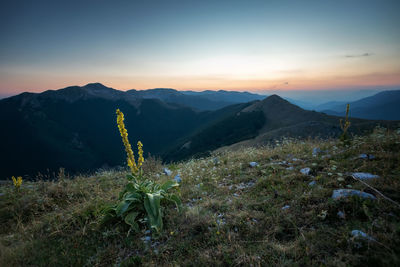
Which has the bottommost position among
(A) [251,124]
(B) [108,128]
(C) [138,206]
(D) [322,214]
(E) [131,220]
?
(B) [108,128]

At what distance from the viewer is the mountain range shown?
301 ft

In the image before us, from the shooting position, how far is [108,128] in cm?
16562

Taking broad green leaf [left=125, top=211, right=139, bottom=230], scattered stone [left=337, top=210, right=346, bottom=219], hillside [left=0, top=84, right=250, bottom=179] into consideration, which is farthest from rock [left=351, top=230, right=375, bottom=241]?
hillside [left=0, top=84, right=250, bottom=179]

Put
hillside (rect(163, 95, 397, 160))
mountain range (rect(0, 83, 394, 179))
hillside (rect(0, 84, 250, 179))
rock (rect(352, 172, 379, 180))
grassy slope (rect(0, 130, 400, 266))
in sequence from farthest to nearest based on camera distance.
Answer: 1. hillside (rect(0, 84, 250, 179))
2. mountain range (rect(0, 83, 394, 179))
3. hillside (rect(163, 95, 397, 160))
4. rock (rect(352, 172, 379, 180))
5. grassy slope (rect(0, 130, 400, 266))

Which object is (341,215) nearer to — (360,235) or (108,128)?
(360,235)

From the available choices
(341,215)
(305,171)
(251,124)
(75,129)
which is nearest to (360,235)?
(341,215)

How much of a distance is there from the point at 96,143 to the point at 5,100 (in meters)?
107

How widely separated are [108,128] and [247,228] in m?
185

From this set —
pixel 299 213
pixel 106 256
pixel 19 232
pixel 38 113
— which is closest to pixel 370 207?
pixel 299 213

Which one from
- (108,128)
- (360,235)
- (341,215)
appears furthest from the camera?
(108,128)

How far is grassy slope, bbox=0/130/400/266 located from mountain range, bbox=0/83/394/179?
47720 mm

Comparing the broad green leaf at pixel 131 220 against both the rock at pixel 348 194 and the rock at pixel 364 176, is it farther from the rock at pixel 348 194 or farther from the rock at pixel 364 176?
the rock at pixel 364 176

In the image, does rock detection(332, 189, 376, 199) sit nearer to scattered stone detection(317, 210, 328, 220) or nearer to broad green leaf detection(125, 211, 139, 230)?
scattered stone detection(317, 210, 328, 220)

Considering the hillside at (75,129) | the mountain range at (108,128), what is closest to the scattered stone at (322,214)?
the mountain range at (108,128)
